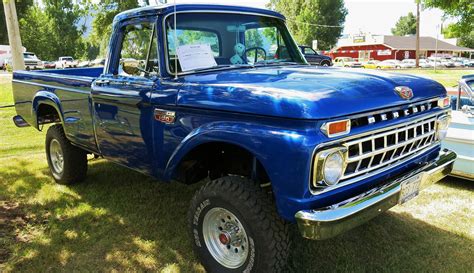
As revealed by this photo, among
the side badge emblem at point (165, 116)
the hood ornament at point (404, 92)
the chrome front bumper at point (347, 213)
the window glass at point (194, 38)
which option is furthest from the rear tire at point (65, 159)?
the hood ornament at point (404, 92)

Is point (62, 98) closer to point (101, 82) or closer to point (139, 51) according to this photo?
point (101, 82)

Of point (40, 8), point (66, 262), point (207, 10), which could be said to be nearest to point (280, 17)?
point (207, 10)

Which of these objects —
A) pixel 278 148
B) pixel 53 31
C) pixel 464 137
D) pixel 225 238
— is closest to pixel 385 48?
pixel 53 31

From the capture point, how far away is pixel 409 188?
9.53ft

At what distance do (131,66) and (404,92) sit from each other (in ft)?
7.05

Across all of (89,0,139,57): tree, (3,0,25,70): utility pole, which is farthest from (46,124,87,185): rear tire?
(89,0,139,57): tree

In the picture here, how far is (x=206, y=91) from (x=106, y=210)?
223 centimetres

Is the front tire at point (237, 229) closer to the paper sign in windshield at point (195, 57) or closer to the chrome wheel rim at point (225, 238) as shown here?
the chrome wheel rim at point (225, 238)

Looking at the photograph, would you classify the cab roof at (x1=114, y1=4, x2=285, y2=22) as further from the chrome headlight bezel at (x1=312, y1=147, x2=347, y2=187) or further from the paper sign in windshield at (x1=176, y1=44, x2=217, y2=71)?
the chrome headlight bezel at (x1=312, y1=147, x2=347, y2=187)

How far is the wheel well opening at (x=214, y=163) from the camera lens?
10.4 feet

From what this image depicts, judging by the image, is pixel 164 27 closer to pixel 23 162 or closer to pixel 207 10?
pixel 207 10

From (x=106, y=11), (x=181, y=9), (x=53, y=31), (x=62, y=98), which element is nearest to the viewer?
(x=181, y=9)

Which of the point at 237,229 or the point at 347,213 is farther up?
the point at 347,213

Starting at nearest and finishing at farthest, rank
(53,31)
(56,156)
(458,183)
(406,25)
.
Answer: (458,183)
(56,156)
(53,31)
(406,25)
